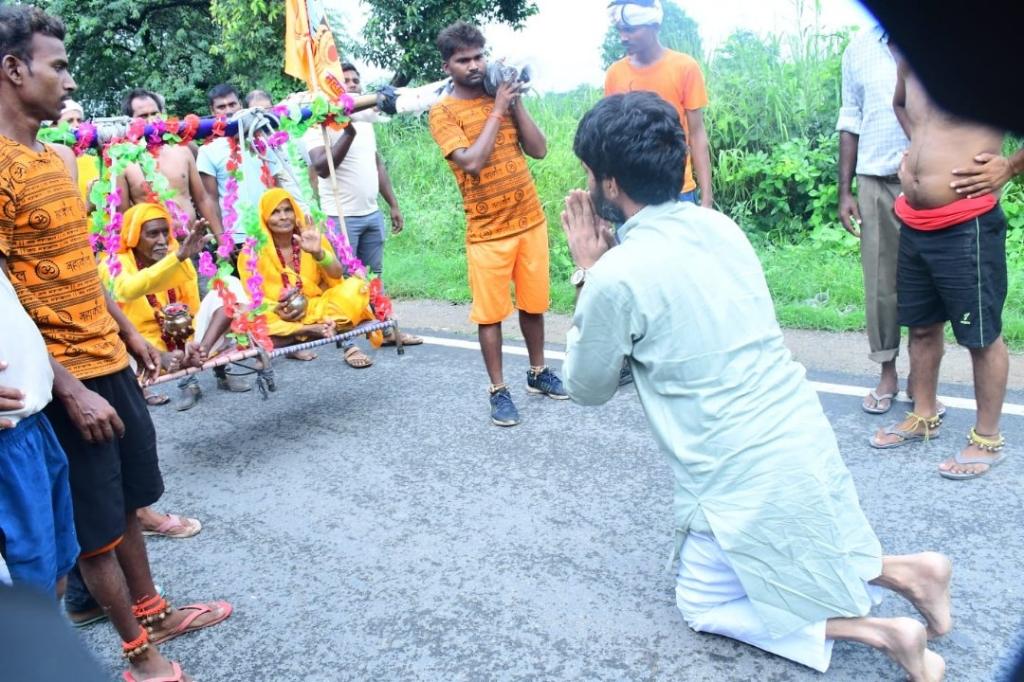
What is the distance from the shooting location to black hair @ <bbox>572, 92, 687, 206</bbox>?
2.34 metres

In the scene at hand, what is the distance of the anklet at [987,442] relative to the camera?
10.6 feet

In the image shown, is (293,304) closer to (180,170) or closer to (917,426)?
(180,170)

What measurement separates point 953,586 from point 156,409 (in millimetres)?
4315

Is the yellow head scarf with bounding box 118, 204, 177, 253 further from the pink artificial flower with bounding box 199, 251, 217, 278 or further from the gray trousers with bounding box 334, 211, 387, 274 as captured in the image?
the gray trousers with bounding box 334, 211, 387, 274

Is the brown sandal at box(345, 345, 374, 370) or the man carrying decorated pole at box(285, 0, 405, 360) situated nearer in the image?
the man carrying decorated pole at box(285, 0, 405, 360)

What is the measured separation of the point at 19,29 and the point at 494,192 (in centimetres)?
241

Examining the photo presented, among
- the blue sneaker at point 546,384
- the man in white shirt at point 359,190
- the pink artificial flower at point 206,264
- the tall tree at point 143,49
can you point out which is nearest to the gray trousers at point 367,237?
the man in white shirt at point 359,190

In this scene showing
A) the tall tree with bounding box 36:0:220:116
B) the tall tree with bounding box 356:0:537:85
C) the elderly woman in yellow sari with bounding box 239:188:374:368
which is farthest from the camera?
the tall tree with bounding box 36:0:220:116

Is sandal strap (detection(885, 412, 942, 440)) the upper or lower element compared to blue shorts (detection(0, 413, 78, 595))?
lower

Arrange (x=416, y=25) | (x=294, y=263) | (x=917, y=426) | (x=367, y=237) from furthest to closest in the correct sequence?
(x=416, y=25) → (x=367, y=237) → (x=294, y=263) → (x=917, y=426)

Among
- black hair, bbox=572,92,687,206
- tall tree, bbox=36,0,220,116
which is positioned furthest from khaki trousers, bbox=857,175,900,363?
tall tree, bbox=36,0,220,116

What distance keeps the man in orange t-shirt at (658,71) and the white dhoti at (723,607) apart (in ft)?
7.93

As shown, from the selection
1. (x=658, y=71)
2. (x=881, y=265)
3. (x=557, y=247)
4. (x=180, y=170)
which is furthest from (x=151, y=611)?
(x=557, y=247)

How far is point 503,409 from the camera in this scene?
425cm
